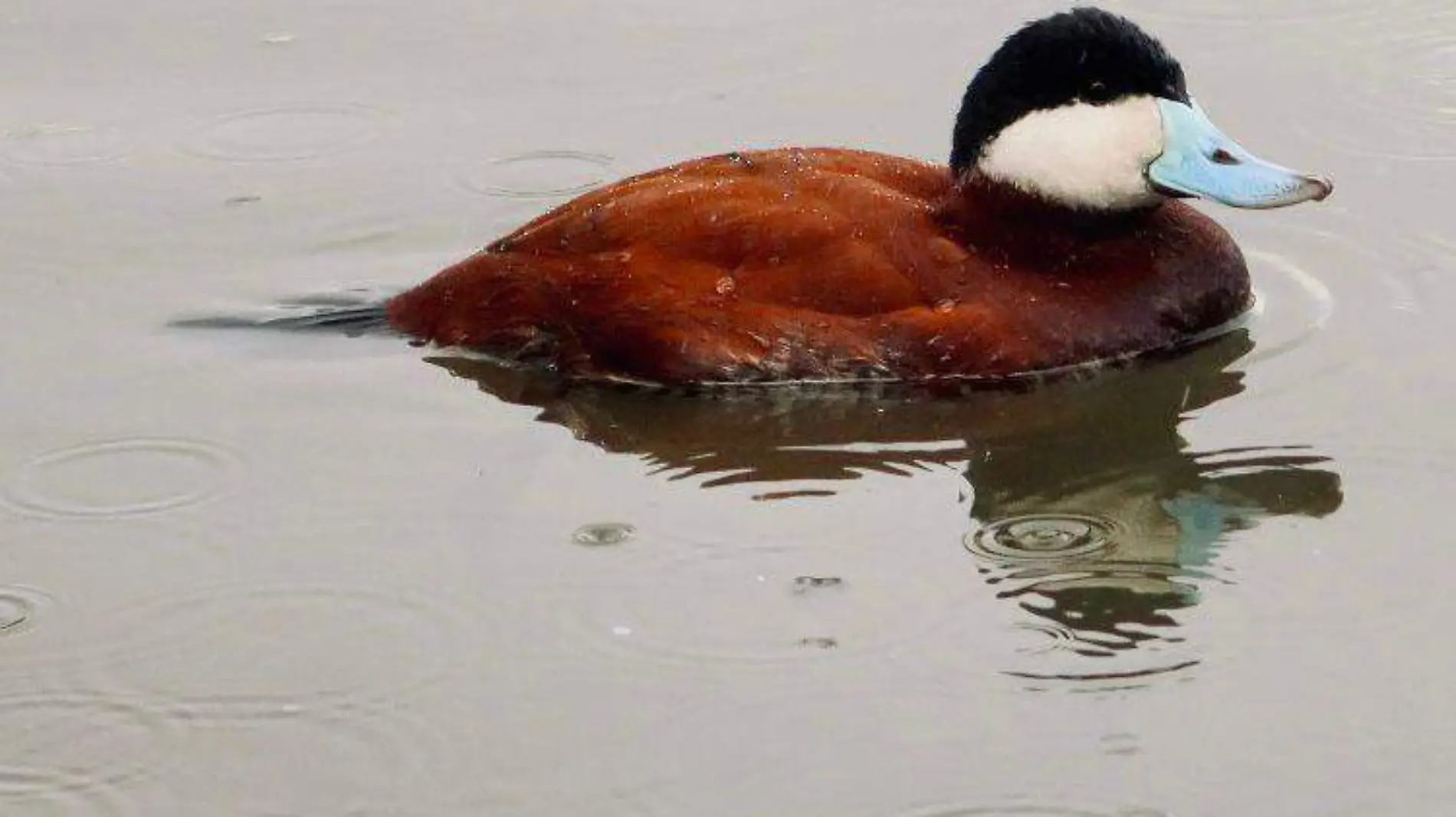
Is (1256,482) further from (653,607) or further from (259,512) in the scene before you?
(259,512)

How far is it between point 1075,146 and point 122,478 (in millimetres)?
2239

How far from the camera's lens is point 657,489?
5570 millimetres

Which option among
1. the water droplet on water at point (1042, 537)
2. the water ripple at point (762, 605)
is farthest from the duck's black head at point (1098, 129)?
the water ripple at point (762, 605)

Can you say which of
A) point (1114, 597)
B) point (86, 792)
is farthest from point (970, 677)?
point (86, 792)

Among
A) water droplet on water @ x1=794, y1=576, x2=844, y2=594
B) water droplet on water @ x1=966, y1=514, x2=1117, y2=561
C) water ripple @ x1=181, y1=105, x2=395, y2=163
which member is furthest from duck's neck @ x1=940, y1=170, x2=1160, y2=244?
water ripple @ x1=181, y1=105, x2=395, y2=163

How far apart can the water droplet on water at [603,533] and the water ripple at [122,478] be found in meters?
0.78

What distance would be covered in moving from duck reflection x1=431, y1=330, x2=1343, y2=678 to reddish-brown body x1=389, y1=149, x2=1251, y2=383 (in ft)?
0.25

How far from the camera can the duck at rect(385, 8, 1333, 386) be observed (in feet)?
19.8

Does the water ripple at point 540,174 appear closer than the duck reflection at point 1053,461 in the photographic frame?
No

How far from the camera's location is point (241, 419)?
19.6ft

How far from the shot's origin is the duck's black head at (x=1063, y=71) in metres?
6.20

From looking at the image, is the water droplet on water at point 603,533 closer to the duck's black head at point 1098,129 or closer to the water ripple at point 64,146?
the duck's black head at point 1098,129

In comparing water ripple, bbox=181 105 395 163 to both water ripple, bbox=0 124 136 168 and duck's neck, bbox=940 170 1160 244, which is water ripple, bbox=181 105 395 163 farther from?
duck's neck, bbox=940 170 1160 244

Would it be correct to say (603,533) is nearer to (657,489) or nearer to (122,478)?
(657,489)
